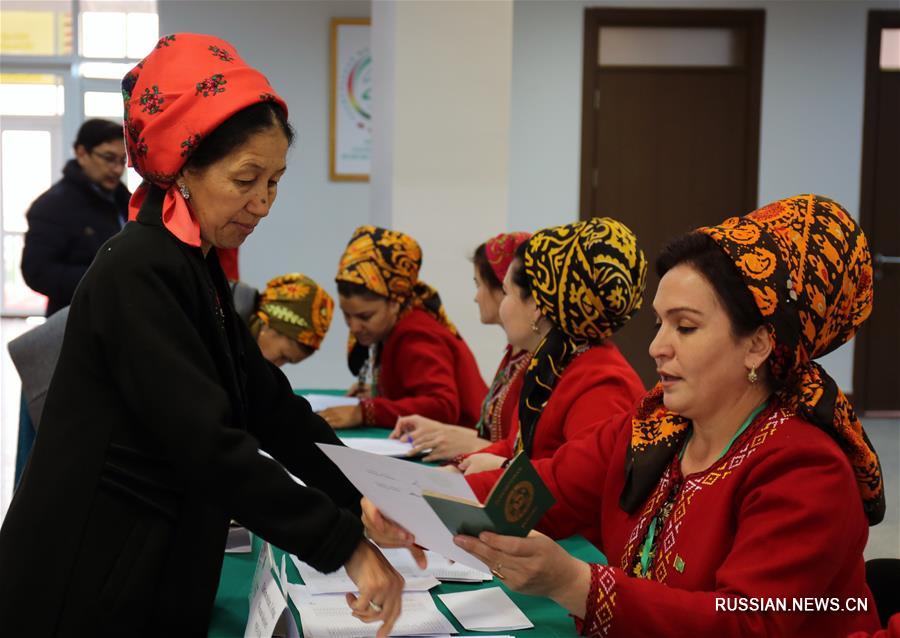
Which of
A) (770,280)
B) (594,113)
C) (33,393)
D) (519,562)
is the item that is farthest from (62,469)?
(594,113)

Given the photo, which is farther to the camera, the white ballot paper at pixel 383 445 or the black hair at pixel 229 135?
the white ballot paper at pixel 383 445

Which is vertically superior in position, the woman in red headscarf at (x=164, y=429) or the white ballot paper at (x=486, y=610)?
the woman in red headscarf at (x=164, y=429)

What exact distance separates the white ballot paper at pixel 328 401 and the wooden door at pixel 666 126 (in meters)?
3.57

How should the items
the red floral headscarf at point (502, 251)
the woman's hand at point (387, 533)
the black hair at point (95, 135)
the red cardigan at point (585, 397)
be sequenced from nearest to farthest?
the woman's hand at point (387, 533) < the red cardigan at point (585, 397) < the red floral headscarf at point (502, 251) < the black hair at point (95, 135)

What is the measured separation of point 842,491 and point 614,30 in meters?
5.95

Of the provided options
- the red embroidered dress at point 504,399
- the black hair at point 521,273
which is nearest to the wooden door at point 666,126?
the red embroidered dress at point 504,399

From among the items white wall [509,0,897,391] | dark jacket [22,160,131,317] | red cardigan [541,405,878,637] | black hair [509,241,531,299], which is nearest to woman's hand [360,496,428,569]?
red cardigan [541,405,878,637]

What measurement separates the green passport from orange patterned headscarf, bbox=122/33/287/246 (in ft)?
1.69

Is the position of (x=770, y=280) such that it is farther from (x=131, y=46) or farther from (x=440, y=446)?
(x=131, y=46)

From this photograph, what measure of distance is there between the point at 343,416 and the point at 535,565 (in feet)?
6.42

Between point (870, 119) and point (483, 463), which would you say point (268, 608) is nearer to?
point (483, 463)

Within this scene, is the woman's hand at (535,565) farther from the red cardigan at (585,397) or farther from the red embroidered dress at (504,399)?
the red embroidered dress at (504,399)

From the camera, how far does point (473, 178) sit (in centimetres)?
422

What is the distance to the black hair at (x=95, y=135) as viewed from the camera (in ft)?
15.6
